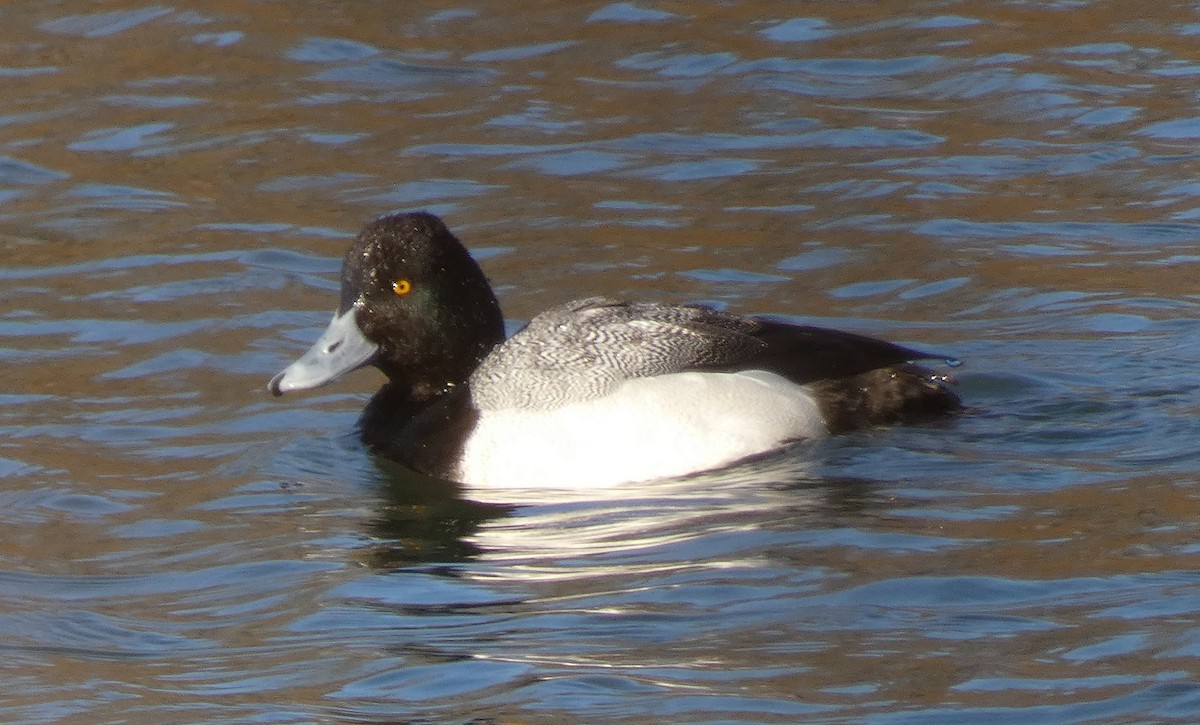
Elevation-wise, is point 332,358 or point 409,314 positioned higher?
point 409,314

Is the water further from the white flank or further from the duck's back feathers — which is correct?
the duck's back feathers

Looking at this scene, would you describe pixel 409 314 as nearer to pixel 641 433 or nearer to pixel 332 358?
pixel 332 358

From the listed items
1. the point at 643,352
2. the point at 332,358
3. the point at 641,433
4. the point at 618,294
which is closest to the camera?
the point at 641,433

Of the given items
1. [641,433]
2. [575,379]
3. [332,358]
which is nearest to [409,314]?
[332,358]

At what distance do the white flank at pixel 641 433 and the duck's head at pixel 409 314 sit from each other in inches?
22.8

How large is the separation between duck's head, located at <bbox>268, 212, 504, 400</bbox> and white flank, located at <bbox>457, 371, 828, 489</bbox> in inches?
22.8

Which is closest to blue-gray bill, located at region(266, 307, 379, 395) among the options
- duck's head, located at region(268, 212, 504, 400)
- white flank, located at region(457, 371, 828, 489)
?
duck's head, located at region(268, 212, 504, 400)

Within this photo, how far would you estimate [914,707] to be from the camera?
4.59 metres

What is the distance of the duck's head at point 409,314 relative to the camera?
7.24 meters

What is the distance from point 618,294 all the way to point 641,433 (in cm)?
240

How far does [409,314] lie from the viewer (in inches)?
288

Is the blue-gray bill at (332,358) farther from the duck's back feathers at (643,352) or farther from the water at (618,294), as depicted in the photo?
the duck's back feathers at (643,352)

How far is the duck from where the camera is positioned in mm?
6723

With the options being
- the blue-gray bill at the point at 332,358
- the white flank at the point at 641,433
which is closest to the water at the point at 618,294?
the white flank at the point at 641,433
